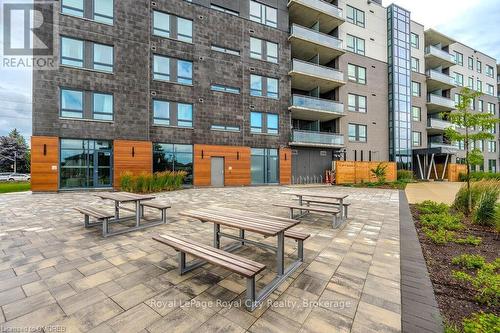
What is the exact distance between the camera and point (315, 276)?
10.5 ft

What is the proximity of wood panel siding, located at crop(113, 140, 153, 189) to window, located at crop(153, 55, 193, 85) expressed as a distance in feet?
16.0

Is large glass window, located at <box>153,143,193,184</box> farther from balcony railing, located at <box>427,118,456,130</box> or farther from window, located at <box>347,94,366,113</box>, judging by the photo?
balcony railing, located at <box>427,118,456,130</box>

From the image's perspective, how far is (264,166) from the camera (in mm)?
19016

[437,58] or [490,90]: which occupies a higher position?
[437,58]

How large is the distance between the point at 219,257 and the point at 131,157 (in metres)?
14.1

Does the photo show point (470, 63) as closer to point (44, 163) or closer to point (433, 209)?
point (433, 209)

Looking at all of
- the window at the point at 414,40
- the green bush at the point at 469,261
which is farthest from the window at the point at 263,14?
the green bush at the point at 469,261

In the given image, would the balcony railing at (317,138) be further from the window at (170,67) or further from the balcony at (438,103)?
the balcony at (438,103)

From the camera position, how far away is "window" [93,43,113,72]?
14.0 m

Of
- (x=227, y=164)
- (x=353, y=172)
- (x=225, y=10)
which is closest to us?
(x=227, y=164)

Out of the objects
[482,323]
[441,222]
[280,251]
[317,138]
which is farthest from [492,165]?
[280,251]

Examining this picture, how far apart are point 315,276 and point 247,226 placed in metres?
1.22

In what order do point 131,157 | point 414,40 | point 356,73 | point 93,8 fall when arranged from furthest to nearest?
1. point 414,40
2. point 356,73
3. point 131,157
4. point 93,8

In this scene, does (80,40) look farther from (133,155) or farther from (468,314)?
(468,314)
